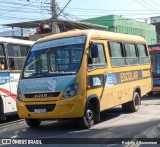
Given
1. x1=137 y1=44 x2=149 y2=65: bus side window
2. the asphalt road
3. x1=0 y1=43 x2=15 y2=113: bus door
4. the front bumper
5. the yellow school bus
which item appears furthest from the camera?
x1=137 y1=44 x2=149 y2=65: bus side window

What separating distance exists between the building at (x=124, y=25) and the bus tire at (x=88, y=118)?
95.4ft

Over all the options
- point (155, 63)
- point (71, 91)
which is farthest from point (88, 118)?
point (155, 63)

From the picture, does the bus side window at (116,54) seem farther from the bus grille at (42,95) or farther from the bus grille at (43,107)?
the bus grille at (43,107)

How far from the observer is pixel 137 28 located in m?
51.1

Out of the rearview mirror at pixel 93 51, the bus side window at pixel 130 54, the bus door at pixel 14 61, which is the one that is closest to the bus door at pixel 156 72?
the bus side window at pixel 130 54

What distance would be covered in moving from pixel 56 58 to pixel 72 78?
1111 millimetres

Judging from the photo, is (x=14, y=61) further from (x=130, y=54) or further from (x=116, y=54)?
(x=130, y=54)

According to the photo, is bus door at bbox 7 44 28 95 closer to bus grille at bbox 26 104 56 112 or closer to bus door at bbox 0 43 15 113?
bus door at bbox 0 43 15 113

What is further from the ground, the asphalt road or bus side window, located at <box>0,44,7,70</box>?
bus side window, located at <box>0,44,7,70</box>

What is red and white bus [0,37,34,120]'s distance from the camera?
1161 cm

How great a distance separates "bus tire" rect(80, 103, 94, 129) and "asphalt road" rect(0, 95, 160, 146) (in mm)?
Result: 153

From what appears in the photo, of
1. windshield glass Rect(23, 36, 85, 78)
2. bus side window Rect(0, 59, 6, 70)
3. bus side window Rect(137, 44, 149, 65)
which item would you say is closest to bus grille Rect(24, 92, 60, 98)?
windshield glass Rect(23, 36, 85, 78)

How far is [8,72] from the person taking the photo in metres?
11.9

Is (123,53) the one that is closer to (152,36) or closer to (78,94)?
(78,94)
